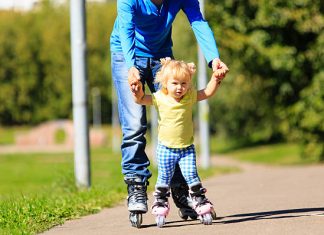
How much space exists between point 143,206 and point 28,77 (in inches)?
3351

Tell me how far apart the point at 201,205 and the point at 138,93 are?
0.90 meters

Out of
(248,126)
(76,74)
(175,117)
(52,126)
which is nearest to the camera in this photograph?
(175,117)

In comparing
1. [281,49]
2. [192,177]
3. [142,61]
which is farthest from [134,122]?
[281,49]

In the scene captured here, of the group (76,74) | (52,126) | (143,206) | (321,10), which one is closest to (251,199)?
(143,206)

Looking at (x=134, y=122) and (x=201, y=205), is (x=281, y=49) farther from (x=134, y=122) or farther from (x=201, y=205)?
(x=201, y=205)

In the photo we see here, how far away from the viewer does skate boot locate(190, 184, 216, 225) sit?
6853 millimetres

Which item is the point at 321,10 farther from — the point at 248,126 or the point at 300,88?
the point at 248,126

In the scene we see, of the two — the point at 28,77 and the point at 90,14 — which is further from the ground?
the point at 90,14

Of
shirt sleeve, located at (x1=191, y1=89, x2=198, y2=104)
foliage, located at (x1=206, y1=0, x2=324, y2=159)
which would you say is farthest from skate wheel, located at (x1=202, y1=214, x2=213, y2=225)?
foliage, located at (x1=206, y1=0, x2=324, y2=159)

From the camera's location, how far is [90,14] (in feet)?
304

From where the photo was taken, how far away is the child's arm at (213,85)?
22.4 feet

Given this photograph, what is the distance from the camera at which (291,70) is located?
2508cm

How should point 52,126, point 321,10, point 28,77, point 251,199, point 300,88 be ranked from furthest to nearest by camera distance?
point 28,77, point 52,126, point 300,88, point 321,10, point 251,199

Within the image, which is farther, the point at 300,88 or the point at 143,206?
the point at 300,88
